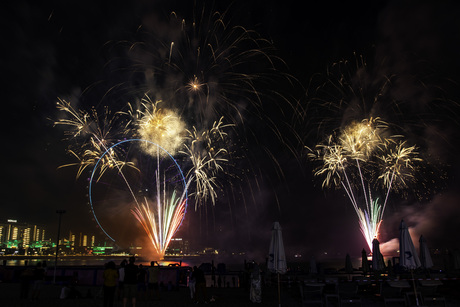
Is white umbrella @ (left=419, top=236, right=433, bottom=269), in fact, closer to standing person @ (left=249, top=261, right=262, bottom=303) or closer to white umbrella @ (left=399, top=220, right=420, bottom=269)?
white umbrella @ (left=399, top=220, right=420, bottom=269)

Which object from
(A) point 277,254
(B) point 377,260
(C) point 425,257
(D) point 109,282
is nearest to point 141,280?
(D) point 109,282

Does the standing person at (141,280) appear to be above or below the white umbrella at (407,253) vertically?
below

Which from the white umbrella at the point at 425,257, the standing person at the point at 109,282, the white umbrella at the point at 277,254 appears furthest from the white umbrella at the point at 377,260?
the standing person at the point at 109,282

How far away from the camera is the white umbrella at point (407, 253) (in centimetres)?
1481

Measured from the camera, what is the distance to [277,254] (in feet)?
46.8

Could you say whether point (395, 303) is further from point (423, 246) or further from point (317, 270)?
point (317, 270)

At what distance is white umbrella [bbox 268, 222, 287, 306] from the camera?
14.1 m

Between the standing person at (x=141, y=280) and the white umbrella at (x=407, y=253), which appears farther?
the standing person at (x=141, y=280)

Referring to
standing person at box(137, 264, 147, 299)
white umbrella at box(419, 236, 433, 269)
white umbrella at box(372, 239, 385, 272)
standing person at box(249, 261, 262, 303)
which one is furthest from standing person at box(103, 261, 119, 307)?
white umbrella at box(419, 236, 433, 269)

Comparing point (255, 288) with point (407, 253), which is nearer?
point (407, 253)

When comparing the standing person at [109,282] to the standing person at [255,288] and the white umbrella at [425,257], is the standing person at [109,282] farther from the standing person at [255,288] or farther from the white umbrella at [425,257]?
the white umbrella at [425,257]

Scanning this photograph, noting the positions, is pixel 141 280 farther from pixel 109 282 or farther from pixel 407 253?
pixel 407 253

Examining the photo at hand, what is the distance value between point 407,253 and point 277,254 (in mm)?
5682

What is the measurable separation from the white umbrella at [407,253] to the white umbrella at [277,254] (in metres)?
5.14
